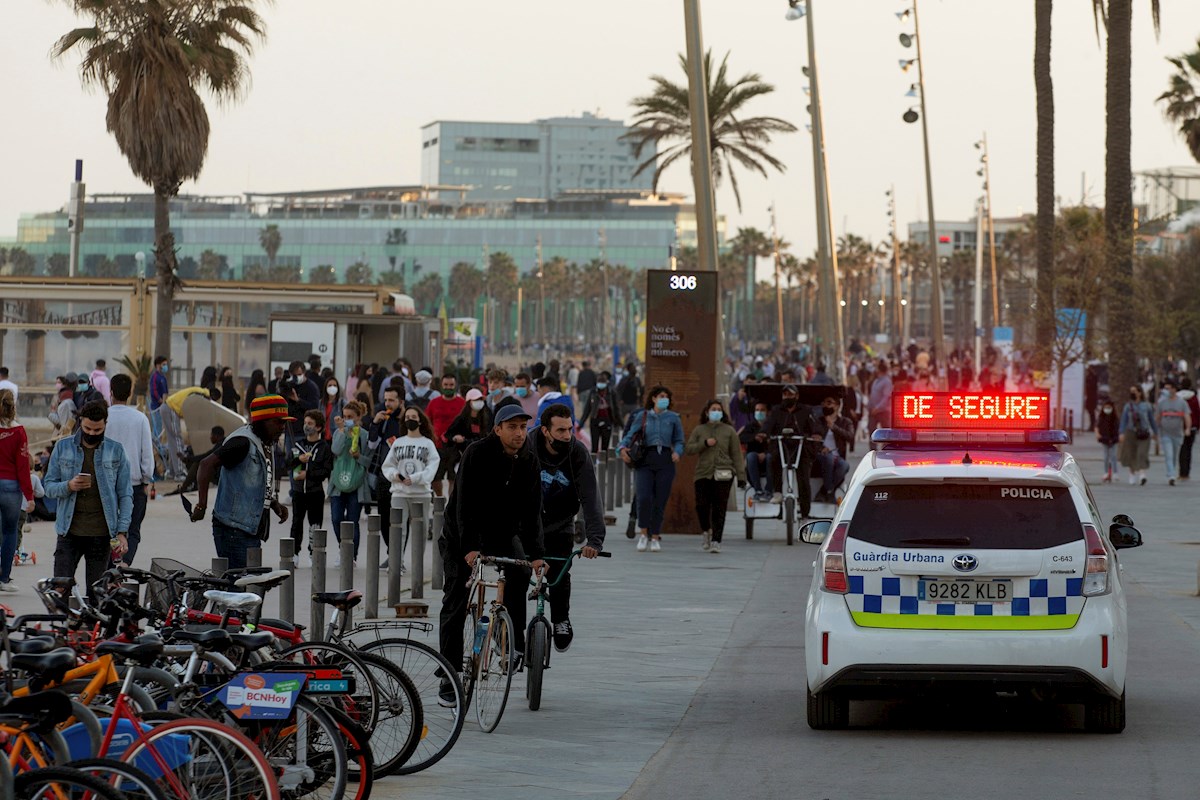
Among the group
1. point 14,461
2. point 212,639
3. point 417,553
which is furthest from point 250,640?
point 417,553

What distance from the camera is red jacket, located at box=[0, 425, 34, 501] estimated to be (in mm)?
14211

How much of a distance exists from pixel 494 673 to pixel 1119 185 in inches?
1035

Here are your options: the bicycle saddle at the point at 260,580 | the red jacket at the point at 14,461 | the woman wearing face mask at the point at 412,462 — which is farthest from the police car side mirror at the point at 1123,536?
the red jacket at the point at 14,461

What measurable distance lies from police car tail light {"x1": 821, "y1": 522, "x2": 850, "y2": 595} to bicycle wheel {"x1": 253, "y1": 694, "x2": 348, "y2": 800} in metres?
3.15

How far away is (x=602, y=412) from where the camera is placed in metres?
30.9

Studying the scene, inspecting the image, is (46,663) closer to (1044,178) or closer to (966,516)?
(966,516)

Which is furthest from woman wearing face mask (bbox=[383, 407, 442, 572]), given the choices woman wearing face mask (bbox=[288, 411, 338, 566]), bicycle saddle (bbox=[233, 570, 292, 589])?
bicycle saddle (bbox=[233, 570, 292, 589])

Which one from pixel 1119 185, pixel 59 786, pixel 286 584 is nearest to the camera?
pixel 59 786

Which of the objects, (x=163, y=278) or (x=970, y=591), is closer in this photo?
(x=970, y=591)

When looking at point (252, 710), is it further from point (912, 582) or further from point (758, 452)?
point (758, 452)

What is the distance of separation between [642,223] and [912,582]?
176536 millimetres

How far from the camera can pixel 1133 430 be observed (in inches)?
1211

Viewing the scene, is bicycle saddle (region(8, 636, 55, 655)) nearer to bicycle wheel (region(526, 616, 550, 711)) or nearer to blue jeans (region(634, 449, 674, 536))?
bicycle wheel (region(526, 616, 550, 711))

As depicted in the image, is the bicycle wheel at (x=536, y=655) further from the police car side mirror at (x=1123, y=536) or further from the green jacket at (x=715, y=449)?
the green jacket at (x=715, y=449)
